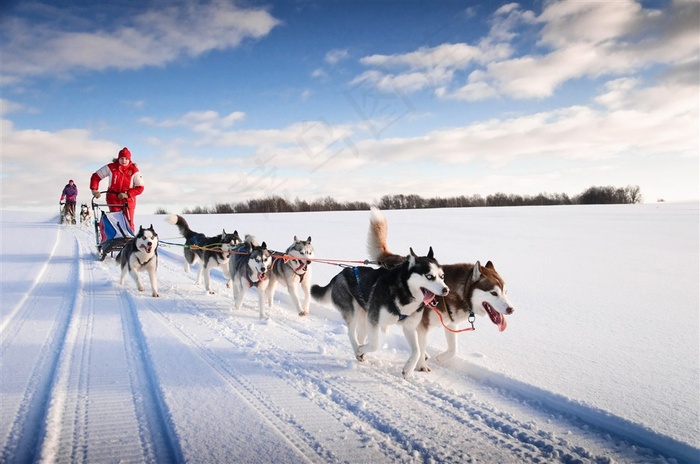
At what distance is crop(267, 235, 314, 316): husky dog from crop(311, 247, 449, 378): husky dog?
138 centimetres

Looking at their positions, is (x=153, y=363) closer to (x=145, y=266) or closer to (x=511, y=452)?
(x=511, y=452)

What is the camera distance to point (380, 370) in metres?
3.48

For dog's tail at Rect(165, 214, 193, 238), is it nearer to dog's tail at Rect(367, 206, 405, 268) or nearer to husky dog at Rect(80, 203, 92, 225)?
dog's tail at Rect(367, 206, 405, 268)

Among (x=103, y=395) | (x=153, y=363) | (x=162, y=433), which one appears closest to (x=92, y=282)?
(x=153, y=363)

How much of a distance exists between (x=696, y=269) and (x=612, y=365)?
5.91 m

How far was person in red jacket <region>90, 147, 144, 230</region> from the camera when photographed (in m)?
7.79

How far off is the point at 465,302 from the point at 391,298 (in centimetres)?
73

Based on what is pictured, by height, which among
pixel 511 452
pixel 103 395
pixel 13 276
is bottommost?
pixel 511 452

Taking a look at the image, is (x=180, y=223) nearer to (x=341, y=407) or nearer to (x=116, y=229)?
(x=116, y=229)

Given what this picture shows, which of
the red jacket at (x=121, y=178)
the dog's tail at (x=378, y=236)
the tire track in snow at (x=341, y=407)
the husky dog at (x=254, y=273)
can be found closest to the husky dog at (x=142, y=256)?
the husky dog at (x=254, y=273)

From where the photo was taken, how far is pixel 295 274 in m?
5.58

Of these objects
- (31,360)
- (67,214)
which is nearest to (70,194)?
(67,214)

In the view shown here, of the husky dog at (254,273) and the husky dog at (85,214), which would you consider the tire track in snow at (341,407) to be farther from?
the husky dog at (85,214)

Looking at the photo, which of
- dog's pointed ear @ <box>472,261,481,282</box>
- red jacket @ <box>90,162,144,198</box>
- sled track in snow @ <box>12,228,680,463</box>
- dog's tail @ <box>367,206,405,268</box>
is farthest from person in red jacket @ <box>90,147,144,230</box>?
dog's pointed ear @ <box>472,261,481,282</box>
